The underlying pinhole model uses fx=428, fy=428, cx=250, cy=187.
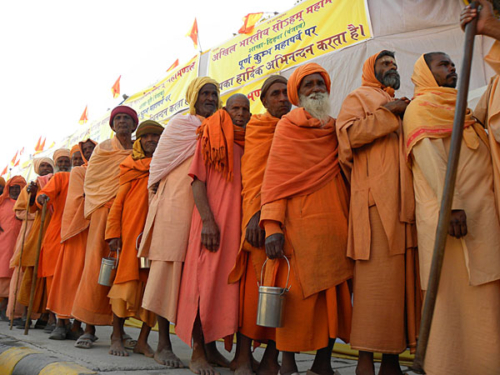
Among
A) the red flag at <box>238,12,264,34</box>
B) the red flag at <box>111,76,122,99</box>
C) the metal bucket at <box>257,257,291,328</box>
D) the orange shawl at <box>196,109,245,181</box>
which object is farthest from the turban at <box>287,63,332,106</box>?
the red flag at <box>111,76,122,99</box>

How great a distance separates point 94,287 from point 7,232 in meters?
3.73

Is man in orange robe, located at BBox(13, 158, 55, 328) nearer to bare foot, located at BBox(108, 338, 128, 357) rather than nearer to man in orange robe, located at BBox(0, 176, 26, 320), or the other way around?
man in orange robe, located at BBox(0, 176, 26, 320)

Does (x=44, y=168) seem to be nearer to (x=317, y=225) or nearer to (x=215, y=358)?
(x=215, y=358)

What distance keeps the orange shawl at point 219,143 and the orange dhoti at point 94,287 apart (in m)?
1.57

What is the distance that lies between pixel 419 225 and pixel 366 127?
65 cm

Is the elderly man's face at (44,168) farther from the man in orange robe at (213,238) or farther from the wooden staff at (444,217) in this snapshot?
the wooden staff at (444,217)

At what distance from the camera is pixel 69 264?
446 centimetres

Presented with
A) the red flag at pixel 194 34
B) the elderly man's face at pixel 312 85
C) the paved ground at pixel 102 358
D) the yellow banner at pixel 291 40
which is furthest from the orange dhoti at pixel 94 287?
the red flag at pixel 194 34

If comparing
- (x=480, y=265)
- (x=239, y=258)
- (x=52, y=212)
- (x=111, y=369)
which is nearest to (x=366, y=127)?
(x=480, y=265)

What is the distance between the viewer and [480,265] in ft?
6.87

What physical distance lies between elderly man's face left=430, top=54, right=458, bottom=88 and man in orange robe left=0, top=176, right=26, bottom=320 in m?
6.47

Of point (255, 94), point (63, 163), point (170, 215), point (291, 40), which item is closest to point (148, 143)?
point (170, 215)

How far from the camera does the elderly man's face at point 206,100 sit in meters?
3.80

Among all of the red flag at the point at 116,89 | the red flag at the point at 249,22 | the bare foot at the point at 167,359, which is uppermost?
the red flag at the point at 116,89
